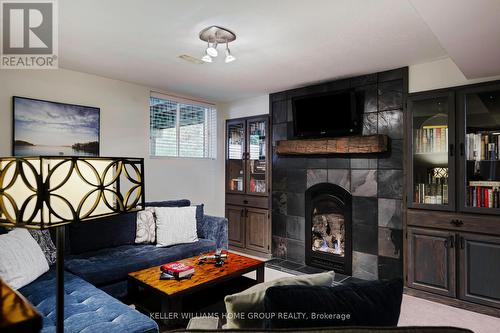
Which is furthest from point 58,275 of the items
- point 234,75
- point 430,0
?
point 234,75

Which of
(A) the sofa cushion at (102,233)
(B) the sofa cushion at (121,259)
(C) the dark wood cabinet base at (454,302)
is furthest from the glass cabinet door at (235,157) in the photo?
(C) the dark wood cabinet base at (454,302)

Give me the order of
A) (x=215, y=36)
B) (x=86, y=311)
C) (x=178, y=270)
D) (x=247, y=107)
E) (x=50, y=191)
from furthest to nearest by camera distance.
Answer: (x=247, y=107), (x=215, y=36), (x=178, y=270), (x=86, y=311), (x=50, y=191)

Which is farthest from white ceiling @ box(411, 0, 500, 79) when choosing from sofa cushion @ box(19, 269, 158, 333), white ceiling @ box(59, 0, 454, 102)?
sofa cushion @ box(19, 269, 158, 333)

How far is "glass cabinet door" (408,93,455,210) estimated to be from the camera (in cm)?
303

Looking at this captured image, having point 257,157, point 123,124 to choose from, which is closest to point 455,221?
point 257,157

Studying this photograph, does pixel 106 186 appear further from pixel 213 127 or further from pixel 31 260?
pixel 213 127

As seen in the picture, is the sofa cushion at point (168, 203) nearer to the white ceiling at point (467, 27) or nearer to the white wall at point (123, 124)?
the white wall at point (123, 124)

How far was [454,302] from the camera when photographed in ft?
9.70

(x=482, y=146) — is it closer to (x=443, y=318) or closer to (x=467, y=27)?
(x=467, y=27)

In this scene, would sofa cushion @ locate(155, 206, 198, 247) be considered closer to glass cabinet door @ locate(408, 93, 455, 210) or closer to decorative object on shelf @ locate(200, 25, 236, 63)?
decorative object on shelf @ locate(200, 25, 236, 63)

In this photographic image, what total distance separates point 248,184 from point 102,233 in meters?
2.31

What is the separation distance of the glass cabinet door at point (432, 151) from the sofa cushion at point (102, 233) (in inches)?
121

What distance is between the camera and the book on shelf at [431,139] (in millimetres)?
3102

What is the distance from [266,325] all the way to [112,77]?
375cm
